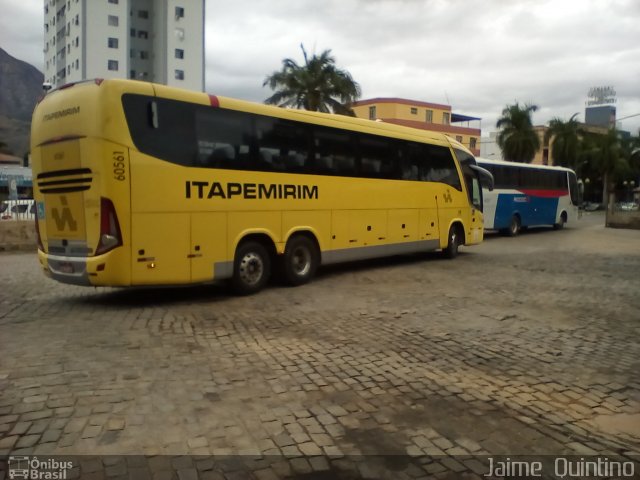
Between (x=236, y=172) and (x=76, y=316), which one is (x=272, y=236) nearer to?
(x=236, y=172)

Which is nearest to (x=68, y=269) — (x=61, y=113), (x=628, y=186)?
(x=61, y=113)

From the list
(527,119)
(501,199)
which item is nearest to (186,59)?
(527,119)

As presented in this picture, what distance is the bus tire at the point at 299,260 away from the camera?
9922mm

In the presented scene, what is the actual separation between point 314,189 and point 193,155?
2.84 metres

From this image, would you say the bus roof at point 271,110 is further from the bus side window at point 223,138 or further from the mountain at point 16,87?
the mountain at point 16,87

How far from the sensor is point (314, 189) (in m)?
10.4

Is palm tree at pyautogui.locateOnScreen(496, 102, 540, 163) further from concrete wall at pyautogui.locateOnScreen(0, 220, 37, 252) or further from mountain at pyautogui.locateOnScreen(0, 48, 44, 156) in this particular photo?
mountain at pyautogui.locateOnScreen(0, 48, 44, 156)

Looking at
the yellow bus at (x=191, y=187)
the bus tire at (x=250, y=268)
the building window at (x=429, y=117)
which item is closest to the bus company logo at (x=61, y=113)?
the yellow bus at (x=191, y=187)

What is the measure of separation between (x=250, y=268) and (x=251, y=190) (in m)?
1.31

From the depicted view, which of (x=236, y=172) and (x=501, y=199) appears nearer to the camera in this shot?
(x=236, y=172)

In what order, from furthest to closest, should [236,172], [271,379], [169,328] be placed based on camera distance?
[236,172] < [169,328] < [271,379]

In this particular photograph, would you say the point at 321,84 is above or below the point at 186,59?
below

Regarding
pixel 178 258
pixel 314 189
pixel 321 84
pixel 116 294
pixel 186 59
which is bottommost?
pixel 116 294

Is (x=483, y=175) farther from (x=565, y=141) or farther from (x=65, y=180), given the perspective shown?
(x=565, y=141)
